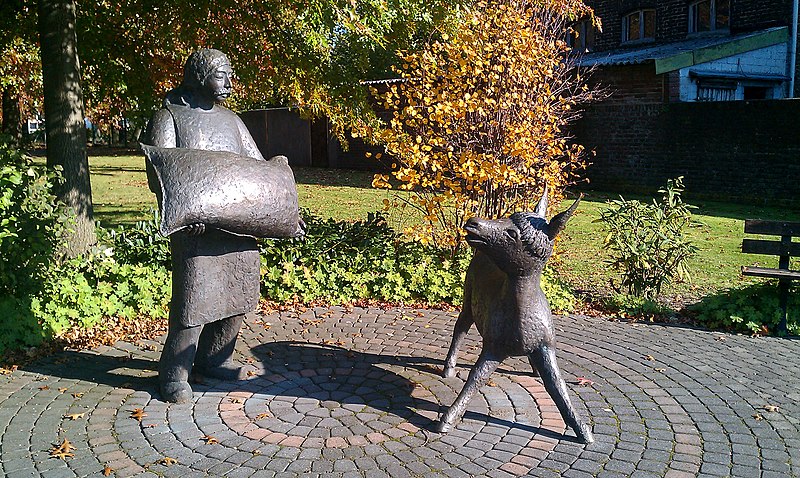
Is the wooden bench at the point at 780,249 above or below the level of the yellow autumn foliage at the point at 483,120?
below

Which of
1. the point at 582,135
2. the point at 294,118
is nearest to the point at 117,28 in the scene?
the point at 582,135

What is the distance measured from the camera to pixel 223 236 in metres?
4.78

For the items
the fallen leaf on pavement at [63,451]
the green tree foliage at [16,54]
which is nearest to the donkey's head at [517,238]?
the fallen leaf on pavement at [63,451]

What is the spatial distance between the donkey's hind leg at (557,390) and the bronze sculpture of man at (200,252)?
2.05m

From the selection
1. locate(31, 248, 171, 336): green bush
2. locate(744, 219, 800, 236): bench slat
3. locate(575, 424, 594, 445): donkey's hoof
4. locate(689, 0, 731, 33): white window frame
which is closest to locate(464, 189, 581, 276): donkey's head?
locate(575, 424, 594, 445): donkey's hoof

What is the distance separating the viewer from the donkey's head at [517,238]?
4.19 metres

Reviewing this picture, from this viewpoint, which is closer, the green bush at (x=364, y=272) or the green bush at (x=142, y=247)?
the green bush at (x=142, y=247)

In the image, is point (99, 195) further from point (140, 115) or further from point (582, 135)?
point (582, 135)

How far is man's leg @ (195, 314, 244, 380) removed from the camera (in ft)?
17.2

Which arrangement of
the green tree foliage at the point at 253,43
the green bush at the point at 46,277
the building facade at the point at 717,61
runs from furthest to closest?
the building facade at the point at 717,61 → the green tree foliage at the point at 253,43 → the green bush at the point at 46,277

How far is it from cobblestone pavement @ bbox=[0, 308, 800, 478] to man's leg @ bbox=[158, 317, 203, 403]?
11cm

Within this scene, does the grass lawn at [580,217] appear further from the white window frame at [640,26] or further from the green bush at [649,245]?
the white window frame at [640,26]

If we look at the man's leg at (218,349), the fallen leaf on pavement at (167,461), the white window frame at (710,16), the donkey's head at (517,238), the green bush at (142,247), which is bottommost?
the fallen leaf on pavement at (167,461)

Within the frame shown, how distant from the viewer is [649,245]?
7582 millimetres
